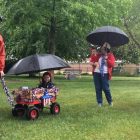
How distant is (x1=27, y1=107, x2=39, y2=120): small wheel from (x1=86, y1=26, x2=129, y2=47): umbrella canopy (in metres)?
3.48

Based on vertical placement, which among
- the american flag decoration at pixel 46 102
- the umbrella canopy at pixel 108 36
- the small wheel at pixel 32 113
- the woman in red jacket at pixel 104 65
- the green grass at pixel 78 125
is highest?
the umbrella canopy at pixel 108 36

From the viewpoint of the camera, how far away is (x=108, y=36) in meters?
13.5

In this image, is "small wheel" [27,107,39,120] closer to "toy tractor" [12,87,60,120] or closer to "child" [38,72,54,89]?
"toy tractor" [12,87,60,120]

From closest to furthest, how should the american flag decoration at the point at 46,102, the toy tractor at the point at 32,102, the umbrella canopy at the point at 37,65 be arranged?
the toy tractor at the point at 32,102 < the umbrella canopy at the point at 37,65 < the american flag decoration at the point at 46,102

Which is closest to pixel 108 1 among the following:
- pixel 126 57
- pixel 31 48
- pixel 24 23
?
pixel 24 23

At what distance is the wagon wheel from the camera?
36.6ft

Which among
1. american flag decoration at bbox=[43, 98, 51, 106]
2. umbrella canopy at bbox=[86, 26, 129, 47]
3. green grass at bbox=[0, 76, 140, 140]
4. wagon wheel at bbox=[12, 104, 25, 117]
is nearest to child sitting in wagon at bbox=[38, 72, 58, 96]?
american flag decoration at bbox=[43, 98, 51, 106]

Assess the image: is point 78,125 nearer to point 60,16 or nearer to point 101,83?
point 101,83

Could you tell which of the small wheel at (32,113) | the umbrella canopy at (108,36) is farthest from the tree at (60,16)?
the small wheel at (32,113)

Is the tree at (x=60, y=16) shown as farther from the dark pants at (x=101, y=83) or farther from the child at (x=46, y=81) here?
the child at (x=46, y=81)

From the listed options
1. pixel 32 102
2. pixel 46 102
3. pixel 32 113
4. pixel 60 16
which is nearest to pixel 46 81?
pixel 46 102

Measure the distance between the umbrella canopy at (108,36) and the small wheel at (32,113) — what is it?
11.4 ft

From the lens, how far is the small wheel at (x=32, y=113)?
10570 millimetres

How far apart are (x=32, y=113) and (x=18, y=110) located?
26.3 inches
